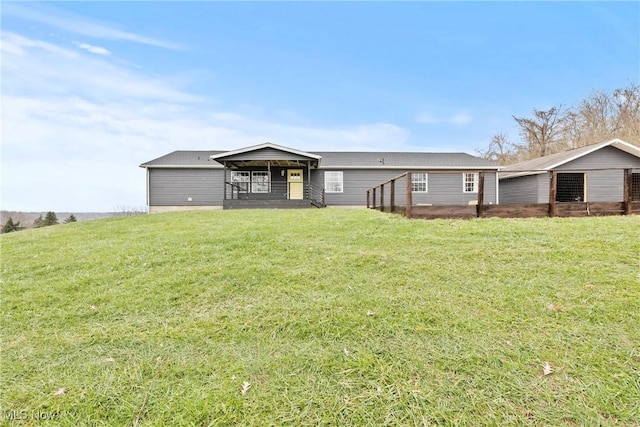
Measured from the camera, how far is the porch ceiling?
1548cm

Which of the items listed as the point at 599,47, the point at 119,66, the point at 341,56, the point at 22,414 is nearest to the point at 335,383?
the point at 22,414

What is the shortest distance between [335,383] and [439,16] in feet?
37.9

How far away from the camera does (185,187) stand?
54.7ft

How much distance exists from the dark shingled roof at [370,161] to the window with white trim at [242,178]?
1.05 m

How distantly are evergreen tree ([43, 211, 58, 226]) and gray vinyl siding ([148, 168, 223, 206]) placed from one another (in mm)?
8448

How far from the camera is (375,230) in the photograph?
5.98m

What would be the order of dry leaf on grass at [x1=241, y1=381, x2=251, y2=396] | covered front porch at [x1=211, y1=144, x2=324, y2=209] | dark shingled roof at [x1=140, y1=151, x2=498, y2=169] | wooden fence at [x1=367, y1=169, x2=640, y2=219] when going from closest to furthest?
dry leaf on grass at [x1=241, y1=381, x2=251, y2=396], wooden fence at [x1=367, y1=169, x2=640, y2=219], covered front porch at [x1=211, y1=144, x2=324, y2=209], dark shingled roof at [x1=140, y1=151, x2=498, y2=169]

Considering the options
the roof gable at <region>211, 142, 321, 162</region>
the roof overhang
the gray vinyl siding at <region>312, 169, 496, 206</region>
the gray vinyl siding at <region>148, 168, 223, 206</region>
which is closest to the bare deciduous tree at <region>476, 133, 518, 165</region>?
the gray vinyl siding at <region>312, 169, 496, 206</region>

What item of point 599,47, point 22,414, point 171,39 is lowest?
point 22,414

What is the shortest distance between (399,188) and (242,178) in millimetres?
8430

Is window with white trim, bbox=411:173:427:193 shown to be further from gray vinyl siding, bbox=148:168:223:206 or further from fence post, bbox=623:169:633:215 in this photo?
gray vinyl siding, bbox=148:168:223:206

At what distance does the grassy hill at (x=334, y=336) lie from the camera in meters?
1.87

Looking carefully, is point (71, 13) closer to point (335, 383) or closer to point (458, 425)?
point (335, 383)

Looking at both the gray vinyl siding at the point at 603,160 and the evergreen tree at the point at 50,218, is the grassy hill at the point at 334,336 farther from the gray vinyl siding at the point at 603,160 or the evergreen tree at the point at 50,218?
the evergreen tree at the point at 50,218
